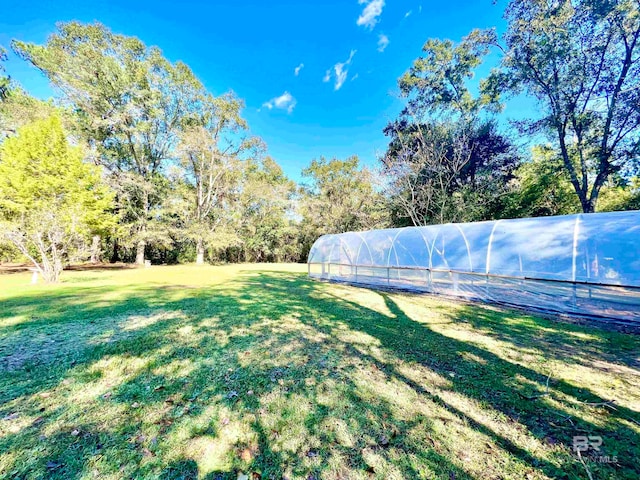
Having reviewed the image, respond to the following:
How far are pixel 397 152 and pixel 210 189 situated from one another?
16746mm

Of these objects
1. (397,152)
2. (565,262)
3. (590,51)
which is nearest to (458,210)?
(397,152)

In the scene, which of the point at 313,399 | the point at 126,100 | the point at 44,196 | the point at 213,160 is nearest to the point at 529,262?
the point at 313,399

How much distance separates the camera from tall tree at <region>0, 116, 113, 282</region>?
32.6ft

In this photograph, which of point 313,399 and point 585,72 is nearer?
point 313,399

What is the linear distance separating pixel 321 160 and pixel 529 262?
24965 millimetres

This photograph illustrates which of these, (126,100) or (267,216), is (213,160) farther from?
(267,216)

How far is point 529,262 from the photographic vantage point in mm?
6723

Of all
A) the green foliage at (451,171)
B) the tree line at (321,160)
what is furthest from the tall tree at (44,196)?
the green foliage at (451,171)

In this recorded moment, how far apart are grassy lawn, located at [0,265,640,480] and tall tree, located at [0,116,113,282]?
6.96 m

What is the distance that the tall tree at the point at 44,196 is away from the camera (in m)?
9.92

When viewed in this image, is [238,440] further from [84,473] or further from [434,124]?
[434,124]

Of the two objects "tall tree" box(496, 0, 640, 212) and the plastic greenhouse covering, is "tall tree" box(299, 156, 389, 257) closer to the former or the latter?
"tall tree" box(496, 0, 640, 212)

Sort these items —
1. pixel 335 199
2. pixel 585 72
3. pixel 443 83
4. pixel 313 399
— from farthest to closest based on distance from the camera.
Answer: pixel 335 199 < pixel 443 83 < pixel 585 72 < pixel 313 399

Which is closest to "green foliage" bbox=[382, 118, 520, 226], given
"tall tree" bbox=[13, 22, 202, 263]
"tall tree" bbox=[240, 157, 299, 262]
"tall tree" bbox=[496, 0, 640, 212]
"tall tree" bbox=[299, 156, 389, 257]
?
"tall tree" bbox=[496, 0, 640, 212]
